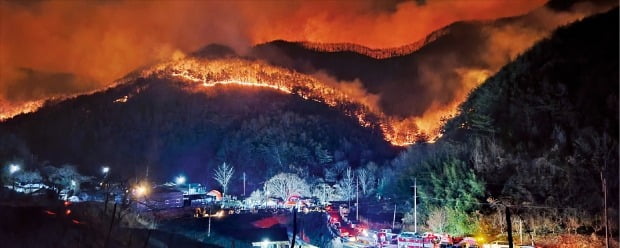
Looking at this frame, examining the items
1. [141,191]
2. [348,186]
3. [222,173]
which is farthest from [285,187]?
[141,191]

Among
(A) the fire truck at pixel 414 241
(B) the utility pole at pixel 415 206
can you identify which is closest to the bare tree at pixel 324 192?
(B) the utility pole at pixel 415 206

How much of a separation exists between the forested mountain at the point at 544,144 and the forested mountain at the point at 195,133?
4451cm

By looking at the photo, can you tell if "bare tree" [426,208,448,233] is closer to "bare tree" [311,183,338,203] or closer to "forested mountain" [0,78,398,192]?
"bare tree" [311,183,338,203]

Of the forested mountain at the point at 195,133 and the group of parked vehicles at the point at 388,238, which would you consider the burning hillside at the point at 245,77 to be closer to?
the forested mountain at the point at 195,133

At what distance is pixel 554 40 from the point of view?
151 ft

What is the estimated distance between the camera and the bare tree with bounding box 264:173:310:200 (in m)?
73.2

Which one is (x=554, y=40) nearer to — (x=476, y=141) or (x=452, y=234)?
(x=476, y=141)

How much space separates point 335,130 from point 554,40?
68629 mm

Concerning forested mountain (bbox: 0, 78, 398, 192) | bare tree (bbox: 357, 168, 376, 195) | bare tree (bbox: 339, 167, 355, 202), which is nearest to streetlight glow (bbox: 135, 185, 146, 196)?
forested mountain (bbox: 0, 78, 398, 192)

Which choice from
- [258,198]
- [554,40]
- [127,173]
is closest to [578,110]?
[554,40]

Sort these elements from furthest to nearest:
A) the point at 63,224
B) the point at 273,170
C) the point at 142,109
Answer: the point at 142,109 < the point at 273,170 < the point at 63,224

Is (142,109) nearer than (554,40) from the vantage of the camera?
No

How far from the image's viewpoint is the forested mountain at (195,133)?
93562 millimetres

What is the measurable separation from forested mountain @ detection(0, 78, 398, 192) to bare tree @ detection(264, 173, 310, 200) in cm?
1232
